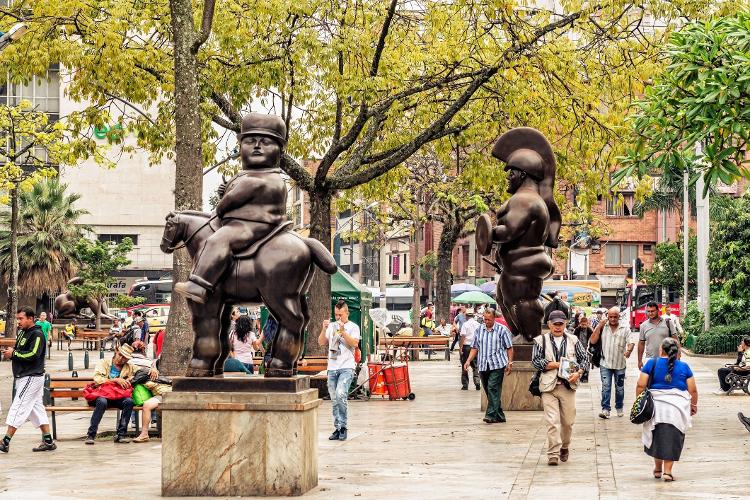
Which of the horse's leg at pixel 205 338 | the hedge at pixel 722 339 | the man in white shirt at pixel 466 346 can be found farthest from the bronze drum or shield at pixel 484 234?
the hedge at pixel 722 339

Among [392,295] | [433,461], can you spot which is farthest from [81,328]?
[433,461]

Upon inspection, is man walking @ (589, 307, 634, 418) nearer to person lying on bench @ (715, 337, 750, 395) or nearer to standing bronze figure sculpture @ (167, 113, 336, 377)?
person lying on bench @ (715, 337, 750, 395)

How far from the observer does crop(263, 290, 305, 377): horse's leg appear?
10680mm

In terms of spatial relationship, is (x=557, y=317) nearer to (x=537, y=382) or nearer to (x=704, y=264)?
(x=537, y=382)

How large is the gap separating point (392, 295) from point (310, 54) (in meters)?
46.2

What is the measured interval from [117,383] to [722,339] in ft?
88.0

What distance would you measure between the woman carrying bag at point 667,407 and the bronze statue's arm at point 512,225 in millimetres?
5767

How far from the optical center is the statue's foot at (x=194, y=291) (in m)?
10.6

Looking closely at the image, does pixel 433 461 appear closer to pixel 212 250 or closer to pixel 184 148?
pixel 212 250

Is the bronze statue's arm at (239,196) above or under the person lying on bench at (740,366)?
above

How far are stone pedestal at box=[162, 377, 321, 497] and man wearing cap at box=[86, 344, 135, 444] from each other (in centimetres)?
488

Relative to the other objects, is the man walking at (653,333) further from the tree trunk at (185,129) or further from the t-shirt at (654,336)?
the tree trunk at (185,129)

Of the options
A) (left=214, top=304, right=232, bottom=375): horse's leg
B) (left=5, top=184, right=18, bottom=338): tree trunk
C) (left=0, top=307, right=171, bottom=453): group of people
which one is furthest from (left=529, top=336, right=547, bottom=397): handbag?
(left=5, top=184, right=18, bottom=338): tree trunk

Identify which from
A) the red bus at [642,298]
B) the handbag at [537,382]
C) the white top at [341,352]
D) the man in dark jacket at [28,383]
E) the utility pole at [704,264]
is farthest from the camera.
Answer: the red bus at [642,298]
